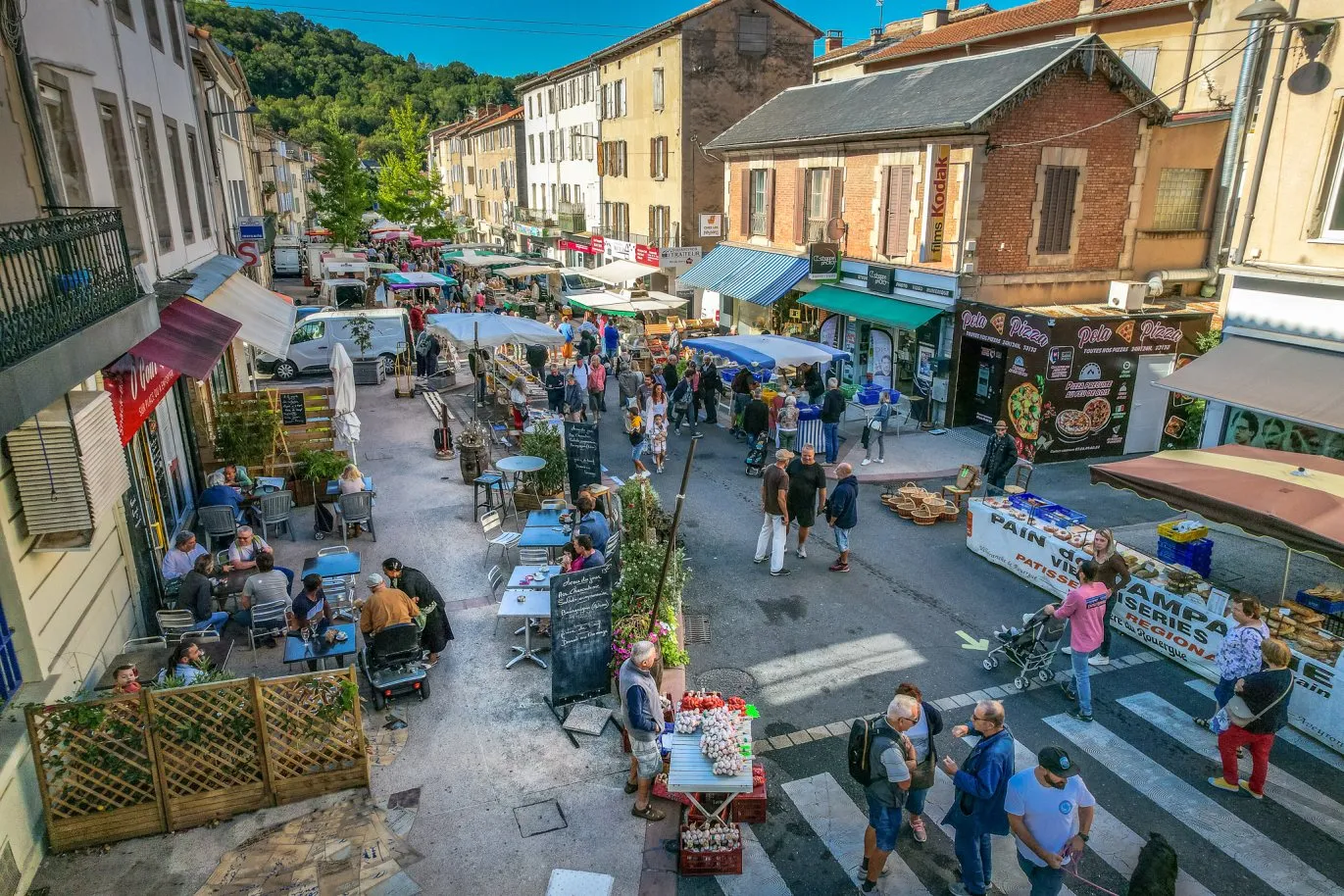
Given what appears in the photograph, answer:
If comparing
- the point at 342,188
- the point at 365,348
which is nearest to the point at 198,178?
the point at 365,348

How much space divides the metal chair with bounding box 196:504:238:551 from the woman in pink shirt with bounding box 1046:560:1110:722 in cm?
1077

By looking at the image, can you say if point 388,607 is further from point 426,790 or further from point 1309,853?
point 1309,853

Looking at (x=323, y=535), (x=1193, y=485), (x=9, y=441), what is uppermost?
(x=9, y=441)

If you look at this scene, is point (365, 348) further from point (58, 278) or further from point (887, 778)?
point (887, 778)

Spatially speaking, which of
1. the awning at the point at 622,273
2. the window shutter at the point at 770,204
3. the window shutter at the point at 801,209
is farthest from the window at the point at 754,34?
the window shutter at the point at 801,209

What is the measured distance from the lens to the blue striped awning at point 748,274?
72.3 feet

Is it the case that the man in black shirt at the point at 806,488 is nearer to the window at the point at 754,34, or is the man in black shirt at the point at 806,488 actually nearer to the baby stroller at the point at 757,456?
the baby stroller at the point at 757,456

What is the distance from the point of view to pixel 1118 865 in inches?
240

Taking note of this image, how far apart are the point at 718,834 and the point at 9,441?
6.42m

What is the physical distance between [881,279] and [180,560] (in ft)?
51.5

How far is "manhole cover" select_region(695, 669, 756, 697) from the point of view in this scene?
27.8 feet

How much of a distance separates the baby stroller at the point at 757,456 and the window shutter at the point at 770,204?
10.9m

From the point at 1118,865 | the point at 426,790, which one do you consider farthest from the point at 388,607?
the point at 1118,865

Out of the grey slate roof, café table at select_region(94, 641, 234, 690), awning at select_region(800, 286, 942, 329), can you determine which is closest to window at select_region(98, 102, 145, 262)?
café table at select_region(94, 641, 234, 690)
